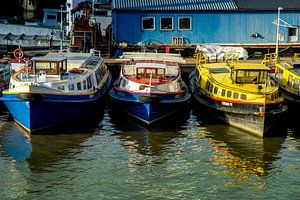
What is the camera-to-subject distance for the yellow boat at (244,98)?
31531 millimetres

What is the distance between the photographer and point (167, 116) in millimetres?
35344

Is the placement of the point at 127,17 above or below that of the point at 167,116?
above

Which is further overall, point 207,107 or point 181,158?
point 207,107

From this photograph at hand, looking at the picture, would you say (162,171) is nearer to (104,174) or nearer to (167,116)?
(104,174)

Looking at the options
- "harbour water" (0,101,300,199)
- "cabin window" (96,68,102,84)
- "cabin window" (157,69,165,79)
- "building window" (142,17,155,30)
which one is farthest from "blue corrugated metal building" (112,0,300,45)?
"harbour water" (0,101,300,199)

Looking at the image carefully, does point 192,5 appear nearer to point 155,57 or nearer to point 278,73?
point 155,57

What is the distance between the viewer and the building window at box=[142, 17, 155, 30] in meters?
54.2

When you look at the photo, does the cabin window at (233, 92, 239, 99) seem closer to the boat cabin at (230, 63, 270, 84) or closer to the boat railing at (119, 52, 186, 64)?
the boat cabin at (230, 63, 270, 84)

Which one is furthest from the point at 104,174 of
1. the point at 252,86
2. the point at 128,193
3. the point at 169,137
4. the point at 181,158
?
the point at 252,86

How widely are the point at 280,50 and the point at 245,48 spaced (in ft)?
12.1

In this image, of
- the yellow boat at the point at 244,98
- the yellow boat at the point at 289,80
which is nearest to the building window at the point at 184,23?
the yellow boat at the point at 289,80

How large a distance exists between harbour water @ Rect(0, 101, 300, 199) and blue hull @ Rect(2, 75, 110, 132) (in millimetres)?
632

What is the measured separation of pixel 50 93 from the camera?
1248 inches

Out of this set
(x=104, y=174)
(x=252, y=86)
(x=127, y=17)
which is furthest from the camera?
(x=127, y=17)
